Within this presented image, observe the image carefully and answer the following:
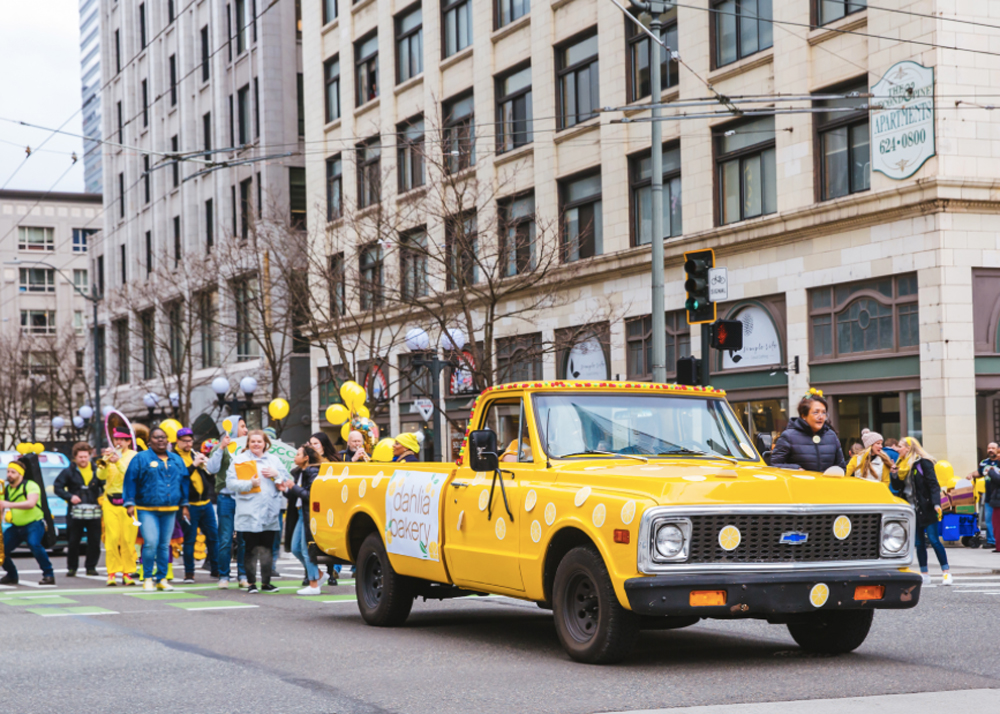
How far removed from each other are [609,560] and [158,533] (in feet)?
29.0

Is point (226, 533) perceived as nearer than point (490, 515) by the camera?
No

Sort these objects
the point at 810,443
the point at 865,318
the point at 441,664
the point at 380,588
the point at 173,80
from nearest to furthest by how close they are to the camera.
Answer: the point at 441,664 → the point at 810,443 → the point at 380,588 → the point at 865,318 → the point at 173,80

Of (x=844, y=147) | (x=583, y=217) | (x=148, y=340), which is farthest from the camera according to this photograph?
(x=148, y=340)

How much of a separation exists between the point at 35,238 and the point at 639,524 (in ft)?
→ 323

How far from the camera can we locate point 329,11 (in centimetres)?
4541

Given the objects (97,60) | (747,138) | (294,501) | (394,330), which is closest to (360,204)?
(394,330)

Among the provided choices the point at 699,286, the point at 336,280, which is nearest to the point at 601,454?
the point at 699,286

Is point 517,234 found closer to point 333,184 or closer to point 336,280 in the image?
point 336,280

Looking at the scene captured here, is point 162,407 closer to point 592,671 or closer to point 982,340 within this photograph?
point 982,340

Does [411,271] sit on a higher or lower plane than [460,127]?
lower

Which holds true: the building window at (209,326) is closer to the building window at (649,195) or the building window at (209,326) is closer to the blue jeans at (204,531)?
the building window at (649,195)

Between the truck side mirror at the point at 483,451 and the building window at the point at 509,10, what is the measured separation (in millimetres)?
26381

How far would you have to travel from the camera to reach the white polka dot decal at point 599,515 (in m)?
8.57

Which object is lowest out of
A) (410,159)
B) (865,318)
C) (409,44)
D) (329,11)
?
(865,318)
